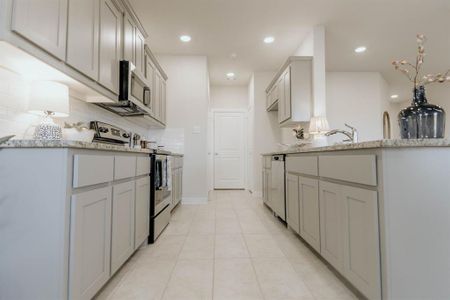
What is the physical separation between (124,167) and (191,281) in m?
0.92

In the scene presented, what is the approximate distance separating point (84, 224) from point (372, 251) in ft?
4.73

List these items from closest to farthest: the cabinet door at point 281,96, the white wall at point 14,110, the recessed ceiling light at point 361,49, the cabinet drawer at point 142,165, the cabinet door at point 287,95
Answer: the white wall at point 14,110
the cabinet drawer at point 142,165
the cabinet door at point 287,95
the cabinet door at point 281,96
the recessed ceiling light at point 361,49

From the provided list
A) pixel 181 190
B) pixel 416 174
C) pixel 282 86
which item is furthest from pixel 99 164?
pixel 282 86

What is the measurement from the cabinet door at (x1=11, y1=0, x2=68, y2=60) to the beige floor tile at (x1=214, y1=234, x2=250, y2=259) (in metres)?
1.91

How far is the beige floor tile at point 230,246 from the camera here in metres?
2.07

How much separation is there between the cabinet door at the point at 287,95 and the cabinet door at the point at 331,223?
2.25 m

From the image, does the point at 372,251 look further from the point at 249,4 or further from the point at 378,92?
the point at 378,92

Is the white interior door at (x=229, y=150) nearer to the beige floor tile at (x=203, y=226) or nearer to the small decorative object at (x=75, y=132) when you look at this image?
the beige floor tile at (x=203, y=226)

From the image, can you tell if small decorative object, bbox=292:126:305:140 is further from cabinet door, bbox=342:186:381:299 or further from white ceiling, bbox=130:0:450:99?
cabinet door, bbox=342:186:381:299

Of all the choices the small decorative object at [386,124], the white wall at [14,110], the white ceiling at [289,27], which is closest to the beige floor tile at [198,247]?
the white wall at [14,110]

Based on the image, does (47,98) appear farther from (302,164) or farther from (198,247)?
(302,164)

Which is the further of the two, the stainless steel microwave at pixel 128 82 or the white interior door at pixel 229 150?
the white interior door at pixel 229 150

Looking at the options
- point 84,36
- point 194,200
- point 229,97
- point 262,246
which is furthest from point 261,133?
point 84,36

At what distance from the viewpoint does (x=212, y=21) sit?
3432 mm
